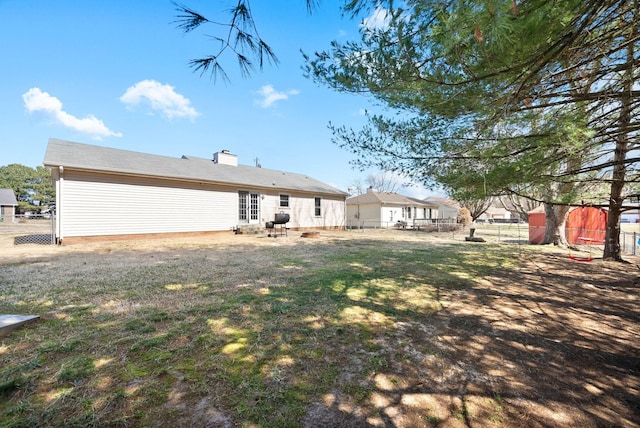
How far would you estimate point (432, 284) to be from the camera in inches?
188

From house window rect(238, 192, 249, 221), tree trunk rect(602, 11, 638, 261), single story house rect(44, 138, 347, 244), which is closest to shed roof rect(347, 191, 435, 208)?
single story house rect(44, 138, 347, 244)

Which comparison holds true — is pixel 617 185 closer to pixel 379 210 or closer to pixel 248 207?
pixel 248 207

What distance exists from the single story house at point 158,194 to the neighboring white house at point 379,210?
32.6ft

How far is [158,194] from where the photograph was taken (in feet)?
38.2

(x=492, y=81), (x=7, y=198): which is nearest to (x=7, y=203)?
(x=7, y=198)

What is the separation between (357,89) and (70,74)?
7496 millimetres

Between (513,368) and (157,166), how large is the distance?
14.1 metres

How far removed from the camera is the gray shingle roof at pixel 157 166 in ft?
32.6

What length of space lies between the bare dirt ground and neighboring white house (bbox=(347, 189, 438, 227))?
20.8m

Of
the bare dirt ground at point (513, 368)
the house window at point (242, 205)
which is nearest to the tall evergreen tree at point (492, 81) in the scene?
the bare dirt ground at point (513, 368)

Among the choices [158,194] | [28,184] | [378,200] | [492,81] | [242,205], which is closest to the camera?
[492,81]

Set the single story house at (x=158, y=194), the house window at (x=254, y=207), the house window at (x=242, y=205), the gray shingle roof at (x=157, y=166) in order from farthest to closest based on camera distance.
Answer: the house window at (x=254, y=207) < the house window at (x=242, y=205) < the gray shingle roof at (x=157, y=166) < the single story house at (x=158, y=194)

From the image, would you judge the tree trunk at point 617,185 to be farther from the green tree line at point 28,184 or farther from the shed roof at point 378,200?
the green tree line at point 28,184

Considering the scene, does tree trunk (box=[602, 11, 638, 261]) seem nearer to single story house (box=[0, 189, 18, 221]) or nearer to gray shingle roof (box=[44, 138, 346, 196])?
gray shingle roof (box=[44, 138, 346, 196])
